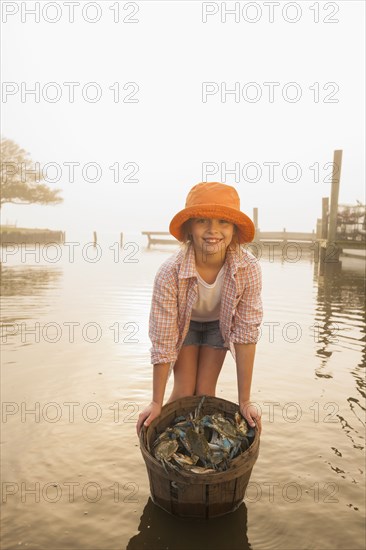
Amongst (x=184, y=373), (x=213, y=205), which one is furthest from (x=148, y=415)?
(x=213, y=205)

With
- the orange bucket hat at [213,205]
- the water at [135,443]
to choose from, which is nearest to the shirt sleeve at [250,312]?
the orange bucket hat at [213,205]

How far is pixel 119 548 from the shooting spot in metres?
2.73

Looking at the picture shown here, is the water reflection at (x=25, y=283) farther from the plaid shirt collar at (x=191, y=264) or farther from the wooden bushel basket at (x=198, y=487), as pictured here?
the wooden bushel basket at (x=198, y=487)

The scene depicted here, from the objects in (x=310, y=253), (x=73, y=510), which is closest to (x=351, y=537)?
(x=73, y=510)

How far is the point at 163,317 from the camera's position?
127 inches

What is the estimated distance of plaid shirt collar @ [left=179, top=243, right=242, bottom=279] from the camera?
3.18 m

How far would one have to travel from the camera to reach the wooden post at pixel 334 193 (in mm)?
18625

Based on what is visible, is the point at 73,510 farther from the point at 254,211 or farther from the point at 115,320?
the point at 254,211

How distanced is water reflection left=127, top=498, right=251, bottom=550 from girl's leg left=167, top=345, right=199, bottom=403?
90 cm

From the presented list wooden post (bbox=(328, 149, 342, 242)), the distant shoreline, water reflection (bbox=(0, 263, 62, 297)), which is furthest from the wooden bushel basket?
the distant shoreline

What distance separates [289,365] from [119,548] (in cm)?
396

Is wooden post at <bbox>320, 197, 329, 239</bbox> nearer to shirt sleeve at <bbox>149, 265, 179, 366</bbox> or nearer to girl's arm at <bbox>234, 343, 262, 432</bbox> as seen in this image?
girl's arm at <bbox>234, 343, 262, 432</bbox>

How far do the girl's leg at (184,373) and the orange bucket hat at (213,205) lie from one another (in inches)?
40.0

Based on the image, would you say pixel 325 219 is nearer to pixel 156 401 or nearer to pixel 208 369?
pixel 208 369
